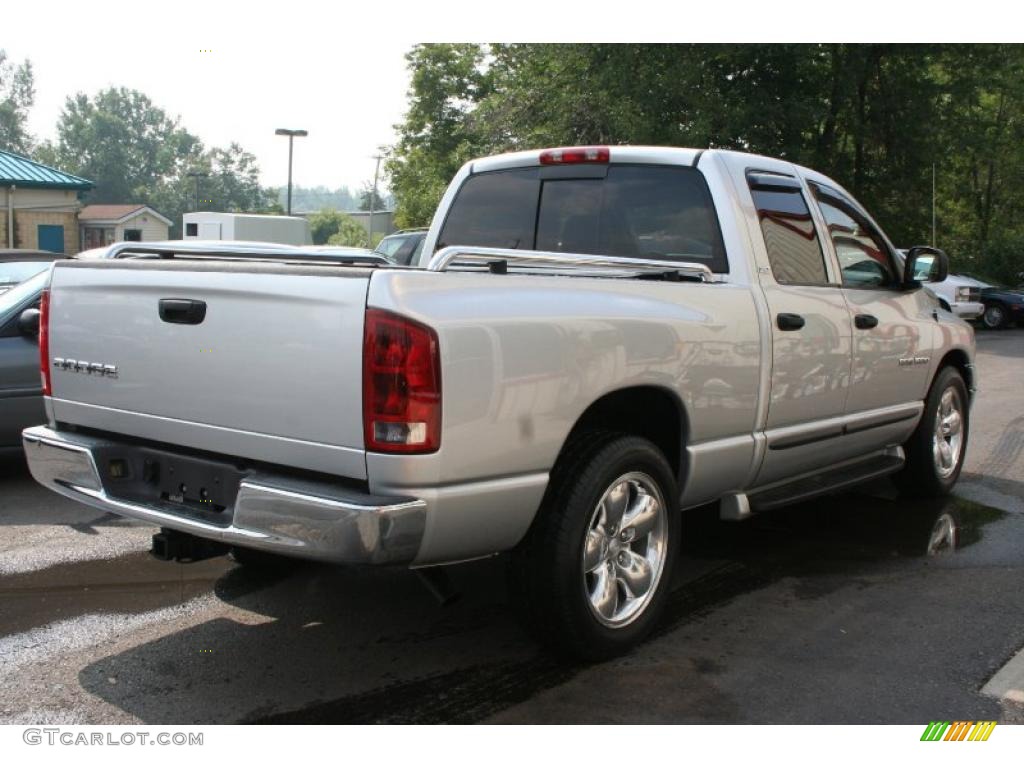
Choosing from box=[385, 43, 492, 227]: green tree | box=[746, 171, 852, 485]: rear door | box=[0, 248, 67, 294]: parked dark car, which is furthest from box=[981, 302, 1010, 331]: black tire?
box=[385, 43, 492, 227]: green tree

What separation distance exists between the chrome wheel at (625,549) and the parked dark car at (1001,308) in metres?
22.6

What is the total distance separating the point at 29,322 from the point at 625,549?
4557mm

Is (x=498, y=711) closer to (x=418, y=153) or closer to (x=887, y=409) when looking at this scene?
(x=887, y=409)

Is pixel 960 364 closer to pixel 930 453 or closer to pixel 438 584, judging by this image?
pixel 930 453

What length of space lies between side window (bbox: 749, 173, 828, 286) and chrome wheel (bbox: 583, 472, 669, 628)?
1399 millimetres

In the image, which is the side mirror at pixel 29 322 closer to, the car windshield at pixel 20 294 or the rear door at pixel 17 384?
the rear door at pixel 17 384

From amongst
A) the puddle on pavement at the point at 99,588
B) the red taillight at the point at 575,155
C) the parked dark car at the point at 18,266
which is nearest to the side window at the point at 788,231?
the red taillight at the point at 575,155

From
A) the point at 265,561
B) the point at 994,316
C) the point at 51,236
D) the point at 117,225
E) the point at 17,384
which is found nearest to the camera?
the point at 265,561

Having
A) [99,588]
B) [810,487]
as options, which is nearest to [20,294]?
[99,588]

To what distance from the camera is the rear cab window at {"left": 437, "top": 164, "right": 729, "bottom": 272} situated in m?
4.89

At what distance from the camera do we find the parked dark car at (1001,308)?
78.7 feet

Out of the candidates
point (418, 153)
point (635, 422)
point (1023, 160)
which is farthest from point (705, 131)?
point (418, 153)

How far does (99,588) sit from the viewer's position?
4789 mm

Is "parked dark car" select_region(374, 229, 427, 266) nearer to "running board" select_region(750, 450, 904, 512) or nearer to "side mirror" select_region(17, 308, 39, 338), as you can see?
"side mirror" select_region(17, 308, 39, 338)
